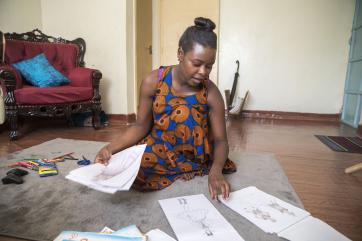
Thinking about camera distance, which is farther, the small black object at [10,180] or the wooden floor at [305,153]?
the small black object at [10,180]

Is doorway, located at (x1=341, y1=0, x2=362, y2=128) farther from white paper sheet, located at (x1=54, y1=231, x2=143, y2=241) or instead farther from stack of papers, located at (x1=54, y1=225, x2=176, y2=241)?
white paper sheet, located at (x1=54, y1=231, x2=143, y2=241)

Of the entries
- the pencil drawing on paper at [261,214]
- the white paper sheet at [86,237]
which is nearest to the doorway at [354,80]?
the pencil drawing on paper at [261,214]

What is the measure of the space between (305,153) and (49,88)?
2.17 metres

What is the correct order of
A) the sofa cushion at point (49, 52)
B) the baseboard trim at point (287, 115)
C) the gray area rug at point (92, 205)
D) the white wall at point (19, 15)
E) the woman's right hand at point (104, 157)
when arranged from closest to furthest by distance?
the gray area rug at point (92, 205) → the woman's right hand at point (104, 157) → the sofa cushion at point (49, 52) → the white wall at point (19, 15) → the baseboard trim at point (287, 115)

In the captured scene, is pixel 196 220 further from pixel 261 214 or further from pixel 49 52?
pixel 49 52

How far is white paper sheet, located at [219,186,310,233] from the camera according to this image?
2.95 ft

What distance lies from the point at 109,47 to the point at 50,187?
6.78 feet

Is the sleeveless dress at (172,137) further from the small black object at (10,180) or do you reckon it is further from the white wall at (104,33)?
the white wall at (104,33)

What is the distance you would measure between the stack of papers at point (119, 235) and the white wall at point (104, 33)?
225 cm

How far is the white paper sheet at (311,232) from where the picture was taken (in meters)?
0.83

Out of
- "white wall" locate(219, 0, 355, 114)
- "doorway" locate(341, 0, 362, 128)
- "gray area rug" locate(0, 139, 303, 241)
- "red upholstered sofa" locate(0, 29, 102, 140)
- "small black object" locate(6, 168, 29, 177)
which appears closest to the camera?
"gray area rug" locate(0, 139, 303, 241)

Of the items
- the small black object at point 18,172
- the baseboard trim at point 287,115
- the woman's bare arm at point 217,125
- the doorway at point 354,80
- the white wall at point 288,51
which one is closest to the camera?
the woman's bare arm at point 217,125

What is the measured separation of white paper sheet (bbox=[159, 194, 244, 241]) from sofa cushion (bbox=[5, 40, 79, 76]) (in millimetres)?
2291

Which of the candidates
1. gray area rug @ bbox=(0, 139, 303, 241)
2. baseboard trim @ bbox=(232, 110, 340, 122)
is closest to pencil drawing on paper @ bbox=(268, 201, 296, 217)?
gray area rug @ bbox=(0, 139, 303, 241)
